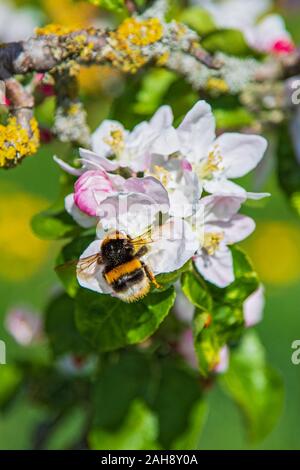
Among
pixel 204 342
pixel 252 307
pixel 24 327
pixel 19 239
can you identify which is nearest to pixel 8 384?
pixel 24 327

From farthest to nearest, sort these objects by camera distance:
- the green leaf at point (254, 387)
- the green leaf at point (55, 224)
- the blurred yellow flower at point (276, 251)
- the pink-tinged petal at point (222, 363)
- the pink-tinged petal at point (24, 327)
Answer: the blurred yellow flower at point (276, 251), the pink-tinged petal at point (24, 327), the green leaf at point (254, 387), the pink-tinged petal at point (222, 363), the green leaf at point (55, 224)

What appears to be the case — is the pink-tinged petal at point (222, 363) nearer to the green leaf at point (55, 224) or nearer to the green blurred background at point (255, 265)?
the green leaf at point (55, 224)

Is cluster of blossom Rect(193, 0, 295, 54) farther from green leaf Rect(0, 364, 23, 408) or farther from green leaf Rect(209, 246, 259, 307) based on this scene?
green leaf Rect(0, 364, 23, 408)

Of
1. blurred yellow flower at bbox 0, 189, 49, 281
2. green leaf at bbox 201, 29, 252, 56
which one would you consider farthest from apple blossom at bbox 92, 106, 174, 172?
blurred yellow flower at bbox 0, 189, 49, 281

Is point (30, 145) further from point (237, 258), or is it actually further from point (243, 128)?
A: point (243, 128)

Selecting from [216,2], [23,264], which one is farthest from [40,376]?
[23,264]

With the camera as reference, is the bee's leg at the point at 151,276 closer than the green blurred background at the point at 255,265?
Yes

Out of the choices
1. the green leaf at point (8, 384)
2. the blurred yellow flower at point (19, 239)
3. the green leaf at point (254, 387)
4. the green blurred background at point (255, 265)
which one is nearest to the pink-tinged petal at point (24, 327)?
the green leaf at point (8, 384)
